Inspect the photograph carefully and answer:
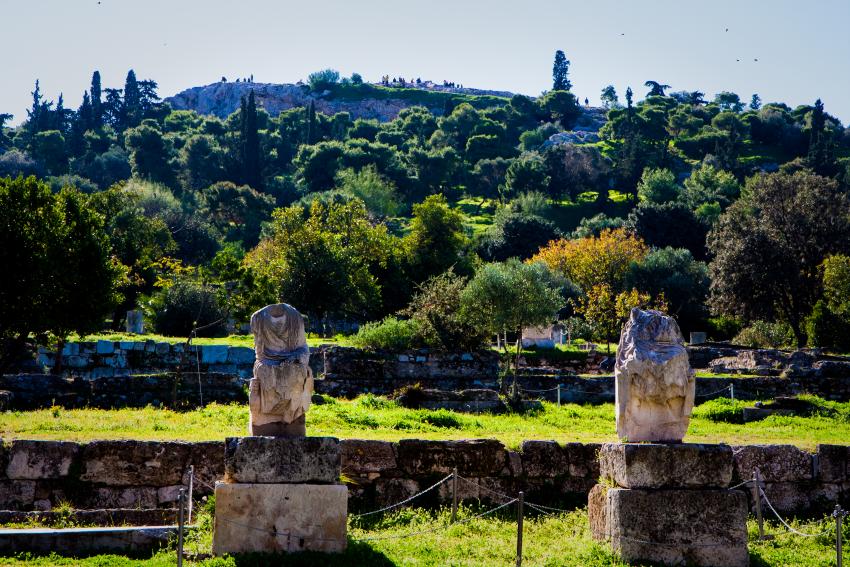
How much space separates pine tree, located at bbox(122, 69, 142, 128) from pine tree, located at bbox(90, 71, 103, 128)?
3890 mm

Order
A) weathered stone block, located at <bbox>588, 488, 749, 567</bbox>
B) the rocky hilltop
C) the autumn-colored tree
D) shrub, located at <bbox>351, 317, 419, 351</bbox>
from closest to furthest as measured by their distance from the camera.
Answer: weathered stone block, located at <bbox>588, 488, 749, 567</bbox>
shrub, located at <bbox>351, 317, 419, 351</bbox>
the autumn-colored tree
the rocky hilltop

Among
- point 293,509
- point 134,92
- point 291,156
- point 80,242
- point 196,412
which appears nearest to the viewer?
point 293,509

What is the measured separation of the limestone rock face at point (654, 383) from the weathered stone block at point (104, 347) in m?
19.2

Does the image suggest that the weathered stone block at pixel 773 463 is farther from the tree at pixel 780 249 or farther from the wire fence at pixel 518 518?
the tree at pixel 780 249

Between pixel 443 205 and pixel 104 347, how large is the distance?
2547 centimetres

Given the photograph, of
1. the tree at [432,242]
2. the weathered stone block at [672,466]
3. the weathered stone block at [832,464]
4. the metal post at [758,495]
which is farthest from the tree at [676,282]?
the weathered stone block at [672,466]

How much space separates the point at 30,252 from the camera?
24.4 m

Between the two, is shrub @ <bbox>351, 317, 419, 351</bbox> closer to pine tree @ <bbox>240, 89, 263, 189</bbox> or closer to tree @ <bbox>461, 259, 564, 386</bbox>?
tree @ <bbox>461, 259, 564, 386</bbox>

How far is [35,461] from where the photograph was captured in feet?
43.0

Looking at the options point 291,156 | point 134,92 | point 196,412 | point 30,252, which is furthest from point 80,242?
point 134,92

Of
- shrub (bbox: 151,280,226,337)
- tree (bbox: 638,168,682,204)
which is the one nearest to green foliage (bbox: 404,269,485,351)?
shrub (bbox: 151,280,226,337)

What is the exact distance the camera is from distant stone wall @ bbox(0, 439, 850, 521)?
13141 mm

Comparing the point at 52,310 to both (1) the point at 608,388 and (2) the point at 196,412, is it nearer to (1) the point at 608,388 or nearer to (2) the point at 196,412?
(2) the point at 196,412

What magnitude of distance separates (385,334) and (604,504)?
1790cm
